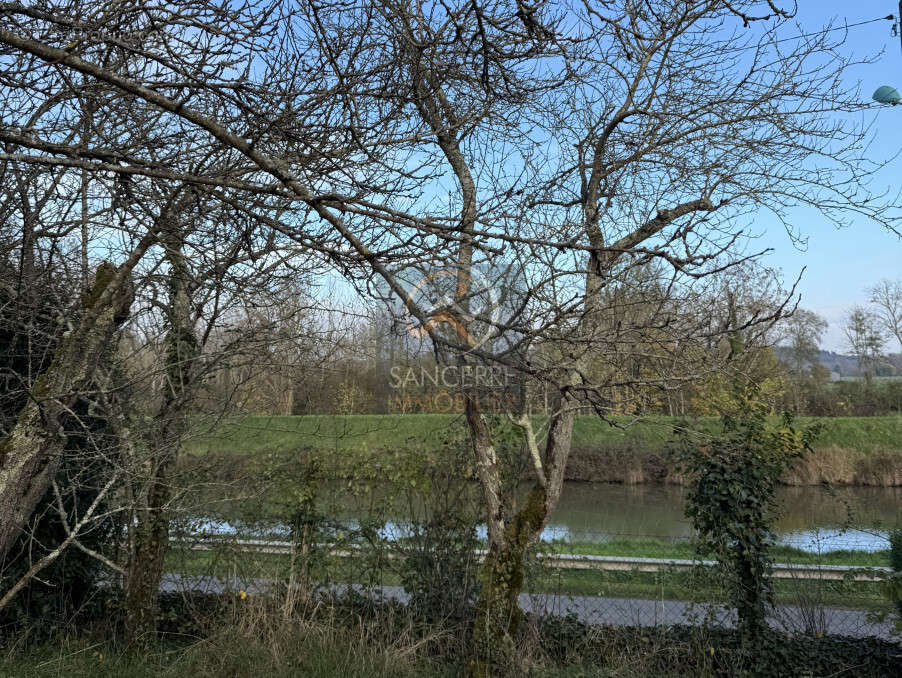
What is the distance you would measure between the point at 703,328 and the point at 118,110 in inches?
144

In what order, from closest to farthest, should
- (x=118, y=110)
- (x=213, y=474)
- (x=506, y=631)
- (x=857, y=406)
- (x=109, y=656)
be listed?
(x=118, y=110) < (x=506, y=631) < (x=109, y=656) < (x=213, y=474) < (x=857, y=406)

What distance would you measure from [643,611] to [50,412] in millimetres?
6147

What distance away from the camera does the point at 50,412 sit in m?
3.92

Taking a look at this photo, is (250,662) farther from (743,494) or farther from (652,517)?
(652,517)

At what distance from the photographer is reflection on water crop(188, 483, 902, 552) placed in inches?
254

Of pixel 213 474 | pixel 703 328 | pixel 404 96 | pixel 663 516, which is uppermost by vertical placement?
pixel 404 96

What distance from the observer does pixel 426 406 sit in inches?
939

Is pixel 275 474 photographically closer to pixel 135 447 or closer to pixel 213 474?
pixel 213 474

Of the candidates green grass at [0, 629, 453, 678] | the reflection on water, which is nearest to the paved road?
the reflection on water

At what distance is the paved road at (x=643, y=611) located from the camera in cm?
588

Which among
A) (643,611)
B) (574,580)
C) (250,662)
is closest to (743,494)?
(643,611)

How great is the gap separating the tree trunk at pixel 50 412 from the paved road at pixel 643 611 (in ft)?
8.30

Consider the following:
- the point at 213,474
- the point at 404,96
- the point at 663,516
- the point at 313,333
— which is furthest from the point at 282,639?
the point at 663,516

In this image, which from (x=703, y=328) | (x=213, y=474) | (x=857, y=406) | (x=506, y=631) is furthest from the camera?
(x=857, y=406)
